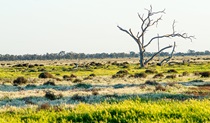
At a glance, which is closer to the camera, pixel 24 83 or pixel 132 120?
pixel 132 120

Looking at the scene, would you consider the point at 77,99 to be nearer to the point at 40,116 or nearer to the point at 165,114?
the point at 40,116

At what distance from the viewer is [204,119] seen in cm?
1097

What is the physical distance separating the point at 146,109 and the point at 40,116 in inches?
127

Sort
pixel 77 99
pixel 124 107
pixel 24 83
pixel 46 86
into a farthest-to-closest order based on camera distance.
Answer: pixel 24 83
pixel 46 86
pixel 77 99
pixel 124 107

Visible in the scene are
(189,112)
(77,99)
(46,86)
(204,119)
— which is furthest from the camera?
(46,86)

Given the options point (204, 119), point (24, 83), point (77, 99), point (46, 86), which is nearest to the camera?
point (204, 119)

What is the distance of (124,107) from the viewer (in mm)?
12797

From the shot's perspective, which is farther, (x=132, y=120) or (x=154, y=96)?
(x=154, y=96)

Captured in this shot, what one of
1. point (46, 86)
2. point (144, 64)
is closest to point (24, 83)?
point (46, 86)

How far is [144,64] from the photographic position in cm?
6538

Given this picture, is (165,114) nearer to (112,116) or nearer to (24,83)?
(112,116)

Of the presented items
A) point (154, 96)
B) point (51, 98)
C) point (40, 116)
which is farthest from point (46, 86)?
point (40, 116)

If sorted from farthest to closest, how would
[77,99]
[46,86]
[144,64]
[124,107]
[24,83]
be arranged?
1. [144,64]
2. [24,83]
3. [46,86]
4. [77,99]
5. [124,107]

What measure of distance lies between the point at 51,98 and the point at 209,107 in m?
12.5
